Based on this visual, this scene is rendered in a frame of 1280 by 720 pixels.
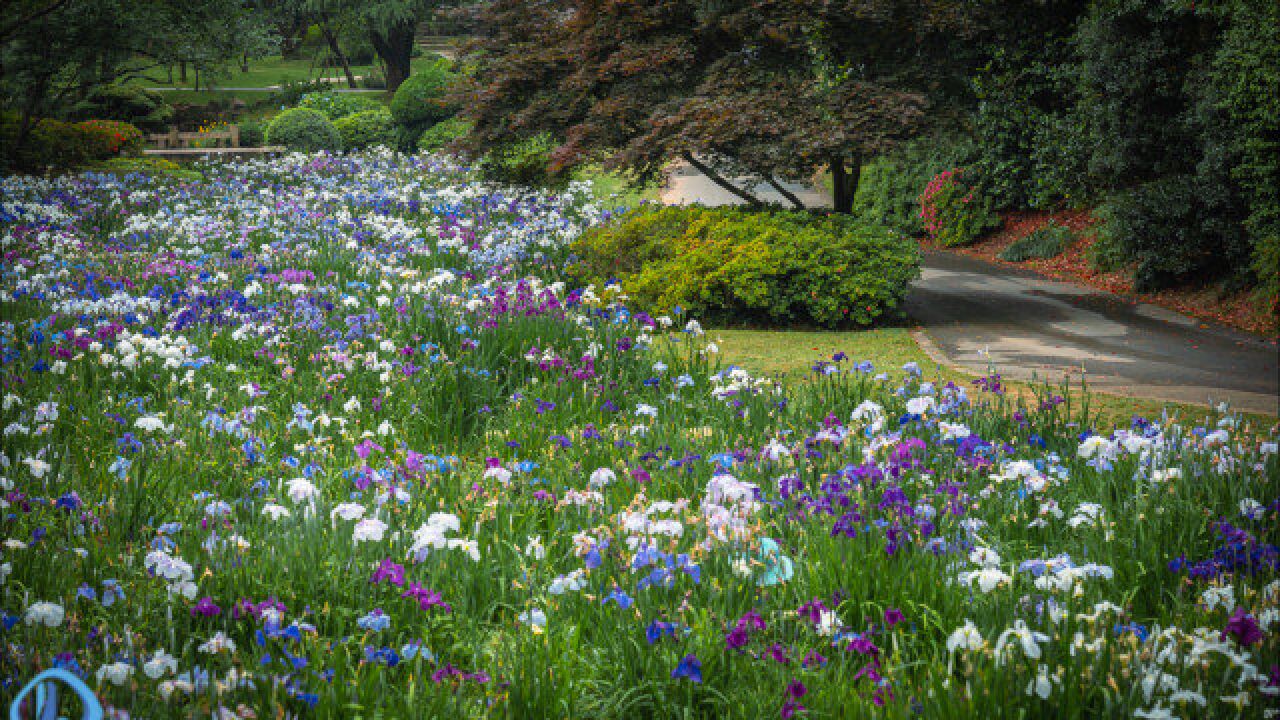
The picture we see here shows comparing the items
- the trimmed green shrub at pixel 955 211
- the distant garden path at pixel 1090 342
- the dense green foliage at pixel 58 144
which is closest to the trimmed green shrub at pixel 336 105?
the dense green foliage at pixel 58 144

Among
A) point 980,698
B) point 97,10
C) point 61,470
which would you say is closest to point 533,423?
point 61,470

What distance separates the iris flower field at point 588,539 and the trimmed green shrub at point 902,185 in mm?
13116

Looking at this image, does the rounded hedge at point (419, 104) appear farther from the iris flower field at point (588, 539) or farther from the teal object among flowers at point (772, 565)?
the teal object among flowers at point (772, 565)

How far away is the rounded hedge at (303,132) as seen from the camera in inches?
924

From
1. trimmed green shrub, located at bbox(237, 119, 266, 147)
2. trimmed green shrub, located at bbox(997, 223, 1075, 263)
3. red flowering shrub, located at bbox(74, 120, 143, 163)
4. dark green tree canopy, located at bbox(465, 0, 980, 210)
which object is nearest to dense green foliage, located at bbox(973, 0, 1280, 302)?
trimmed green shrub, located at bbox(997, 223, 1075, 263)

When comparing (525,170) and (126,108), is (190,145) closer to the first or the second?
(126,108)

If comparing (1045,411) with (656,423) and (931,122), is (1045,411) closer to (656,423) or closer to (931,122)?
(656,423)

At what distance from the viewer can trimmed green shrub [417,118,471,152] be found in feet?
75.9

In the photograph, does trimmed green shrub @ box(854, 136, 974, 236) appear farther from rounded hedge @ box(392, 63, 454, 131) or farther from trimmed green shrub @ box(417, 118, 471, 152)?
rounded hedge @ box(392, 63, 454, 131)

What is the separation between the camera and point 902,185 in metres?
19.0

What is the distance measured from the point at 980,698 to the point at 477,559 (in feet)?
5.63

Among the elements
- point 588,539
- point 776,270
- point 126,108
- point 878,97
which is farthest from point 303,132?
point 588,539

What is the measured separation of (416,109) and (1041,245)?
56.6 ft

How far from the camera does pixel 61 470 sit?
4254mm
